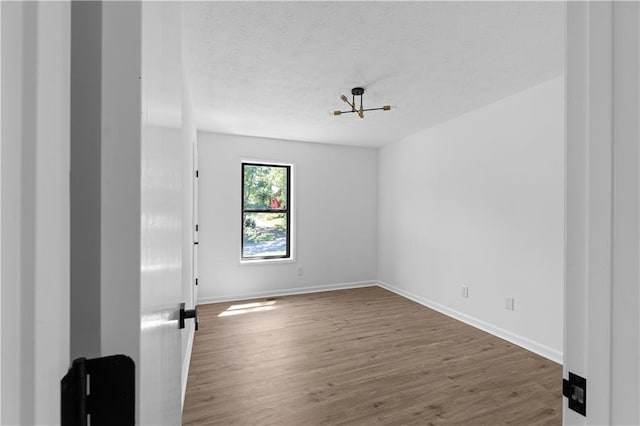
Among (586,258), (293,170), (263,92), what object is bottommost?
(586,258)

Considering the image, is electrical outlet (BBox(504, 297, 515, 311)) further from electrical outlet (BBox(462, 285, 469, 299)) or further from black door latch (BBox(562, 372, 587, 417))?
black door latch (BBox(562, 372, 587, 417))

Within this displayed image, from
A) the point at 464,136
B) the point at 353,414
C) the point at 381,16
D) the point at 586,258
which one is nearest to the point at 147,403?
the point at 586,258

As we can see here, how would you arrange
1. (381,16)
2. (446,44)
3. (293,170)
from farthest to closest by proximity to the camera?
(293,170), (446,44), (381,16)

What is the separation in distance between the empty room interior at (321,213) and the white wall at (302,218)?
0.03m

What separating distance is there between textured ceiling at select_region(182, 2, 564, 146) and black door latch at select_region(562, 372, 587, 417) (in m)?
1.88

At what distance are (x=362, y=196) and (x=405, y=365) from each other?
3.22 metres

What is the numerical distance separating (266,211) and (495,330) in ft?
11.1

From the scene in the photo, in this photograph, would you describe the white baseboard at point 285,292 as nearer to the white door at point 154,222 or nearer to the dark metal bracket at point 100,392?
the white door at point 154,222

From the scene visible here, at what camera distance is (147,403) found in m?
0.39

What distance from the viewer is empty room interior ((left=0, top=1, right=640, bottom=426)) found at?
0.29m

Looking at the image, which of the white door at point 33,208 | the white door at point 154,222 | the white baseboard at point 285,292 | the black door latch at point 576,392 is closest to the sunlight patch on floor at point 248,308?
the white baseboard at point 285,292

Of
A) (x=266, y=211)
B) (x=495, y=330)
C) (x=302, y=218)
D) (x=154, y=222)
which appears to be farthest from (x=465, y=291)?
(x=154, y=222)

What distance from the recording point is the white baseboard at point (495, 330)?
2719mm

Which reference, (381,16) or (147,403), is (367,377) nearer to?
(147,403)
